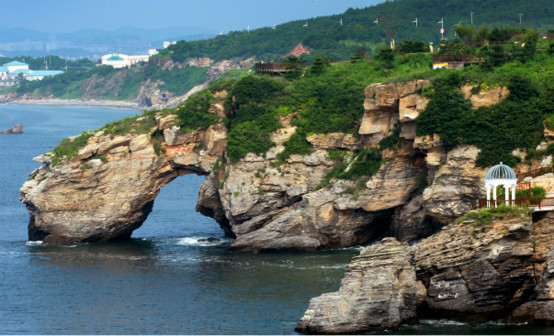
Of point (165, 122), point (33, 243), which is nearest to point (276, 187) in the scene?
point (165, 122)

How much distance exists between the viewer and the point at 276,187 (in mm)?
62125

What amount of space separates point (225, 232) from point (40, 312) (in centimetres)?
2037

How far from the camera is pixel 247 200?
61.9m

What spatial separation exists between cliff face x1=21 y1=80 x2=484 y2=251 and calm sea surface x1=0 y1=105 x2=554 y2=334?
1420 mm

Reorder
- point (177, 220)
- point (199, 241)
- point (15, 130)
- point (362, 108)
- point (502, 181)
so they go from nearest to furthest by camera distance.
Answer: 1. point (502, 181)
2. point (362, 108)
3. point (199, 241)
4. point (177, 220)
5. point (15, 130)

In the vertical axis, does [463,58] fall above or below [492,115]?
above

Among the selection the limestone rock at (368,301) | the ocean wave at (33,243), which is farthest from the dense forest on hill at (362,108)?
the limestone rock at (368,301)

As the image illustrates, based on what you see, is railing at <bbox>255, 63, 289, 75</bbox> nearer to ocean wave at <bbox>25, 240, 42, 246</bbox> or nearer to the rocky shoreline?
the rocky shoreline

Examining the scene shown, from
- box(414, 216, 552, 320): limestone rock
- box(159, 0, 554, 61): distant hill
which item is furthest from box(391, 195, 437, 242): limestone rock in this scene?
box(159, 0, 554, 61): distant hill

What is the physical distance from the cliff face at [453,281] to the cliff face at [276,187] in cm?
1110

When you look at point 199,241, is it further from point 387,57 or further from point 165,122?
point 387,57

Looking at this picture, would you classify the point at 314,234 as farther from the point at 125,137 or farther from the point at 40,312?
the point at 40,312

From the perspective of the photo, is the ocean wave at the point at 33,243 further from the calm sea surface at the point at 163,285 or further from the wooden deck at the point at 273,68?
the wooden deck at the point at 273,68

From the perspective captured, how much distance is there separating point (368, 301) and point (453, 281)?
13.3ft
